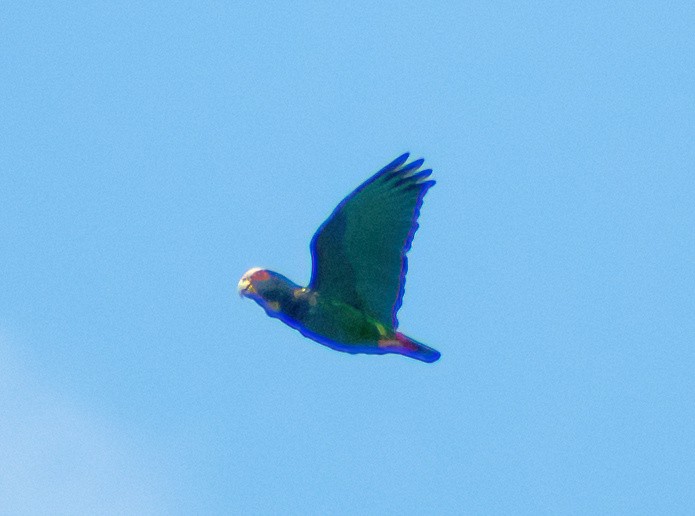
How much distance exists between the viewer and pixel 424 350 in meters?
13.8

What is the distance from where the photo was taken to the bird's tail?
45.1 feet

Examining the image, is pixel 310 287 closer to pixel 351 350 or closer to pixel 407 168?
pixel 351 350

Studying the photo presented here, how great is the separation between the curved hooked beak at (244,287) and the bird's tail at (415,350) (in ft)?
5.91

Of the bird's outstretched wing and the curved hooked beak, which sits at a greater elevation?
the bird's outstretched wing

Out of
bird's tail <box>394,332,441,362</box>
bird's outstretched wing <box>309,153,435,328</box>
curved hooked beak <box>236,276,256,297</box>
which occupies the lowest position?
bird's tail <box>394,332,441,362</box>

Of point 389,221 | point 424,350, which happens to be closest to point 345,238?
point 389,221

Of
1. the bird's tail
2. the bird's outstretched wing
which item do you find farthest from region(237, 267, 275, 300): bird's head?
the bird's tail

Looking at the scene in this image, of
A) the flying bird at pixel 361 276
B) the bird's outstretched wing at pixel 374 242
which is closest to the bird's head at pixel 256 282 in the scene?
the flying bird at pixel 361 276

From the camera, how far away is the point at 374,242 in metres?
13.9

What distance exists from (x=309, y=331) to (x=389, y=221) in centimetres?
160

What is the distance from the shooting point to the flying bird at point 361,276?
45.1ft

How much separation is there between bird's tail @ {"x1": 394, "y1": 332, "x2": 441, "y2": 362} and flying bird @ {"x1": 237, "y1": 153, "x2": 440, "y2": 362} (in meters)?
0.01

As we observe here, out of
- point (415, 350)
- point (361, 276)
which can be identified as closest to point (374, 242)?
point (361, 276)

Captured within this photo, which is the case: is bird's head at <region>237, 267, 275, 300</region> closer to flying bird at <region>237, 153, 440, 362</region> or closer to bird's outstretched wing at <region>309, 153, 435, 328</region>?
flying bird at <region>237, 153, 440, 362</region>
